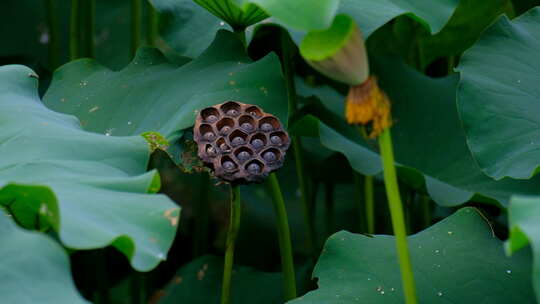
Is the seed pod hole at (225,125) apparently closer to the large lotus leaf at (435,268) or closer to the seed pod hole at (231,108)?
the seed pod hole at (231,108)

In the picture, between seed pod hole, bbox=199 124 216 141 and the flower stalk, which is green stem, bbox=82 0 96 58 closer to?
seed pod hole, bbox=199 124 216 141

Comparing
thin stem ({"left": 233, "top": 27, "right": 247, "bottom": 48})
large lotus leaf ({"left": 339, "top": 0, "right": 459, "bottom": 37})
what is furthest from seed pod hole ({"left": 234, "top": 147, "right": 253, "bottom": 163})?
thin stem ({"left": 233, "top": 27, "right": 247, "bottom": 48})

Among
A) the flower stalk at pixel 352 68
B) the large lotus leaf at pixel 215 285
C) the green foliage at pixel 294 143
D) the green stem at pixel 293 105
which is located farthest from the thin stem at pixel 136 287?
the flower stalk at pixel 352 68

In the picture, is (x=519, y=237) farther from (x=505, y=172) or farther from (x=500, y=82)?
(x=500, y=82)

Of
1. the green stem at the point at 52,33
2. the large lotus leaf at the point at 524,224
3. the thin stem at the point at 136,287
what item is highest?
the large lotus leaf at the point at 524,224

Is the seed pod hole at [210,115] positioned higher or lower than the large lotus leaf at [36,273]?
lower

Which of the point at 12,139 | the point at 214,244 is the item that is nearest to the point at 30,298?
the point at 12,139
